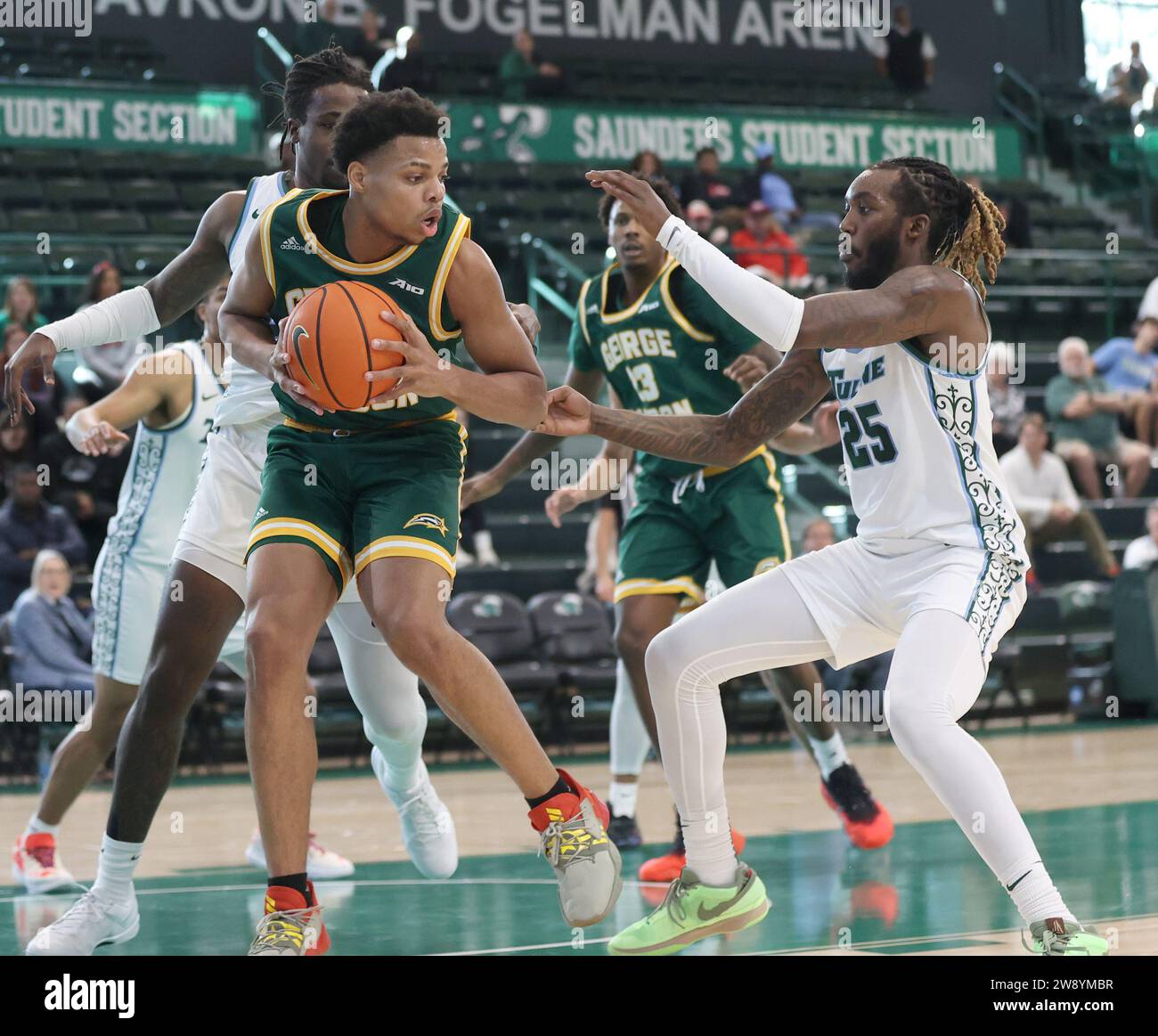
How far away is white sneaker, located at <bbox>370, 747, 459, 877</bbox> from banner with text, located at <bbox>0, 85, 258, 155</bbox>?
34.4 feet

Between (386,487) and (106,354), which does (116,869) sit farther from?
(106,354)

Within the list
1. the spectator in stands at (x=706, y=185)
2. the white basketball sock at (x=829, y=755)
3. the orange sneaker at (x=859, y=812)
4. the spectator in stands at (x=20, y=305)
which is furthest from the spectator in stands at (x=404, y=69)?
the orange sneaker at (x=859, y=812)

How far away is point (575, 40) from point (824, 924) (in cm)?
1551

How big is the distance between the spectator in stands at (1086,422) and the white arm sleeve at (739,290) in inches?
378

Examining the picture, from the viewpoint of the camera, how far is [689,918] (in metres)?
4.30

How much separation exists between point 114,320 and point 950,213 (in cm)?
234

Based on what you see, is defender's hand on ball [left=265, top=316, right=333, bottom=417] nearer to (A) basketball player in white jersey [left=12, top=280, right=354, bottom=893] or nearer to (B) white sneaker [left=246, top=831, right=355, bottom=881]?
(A) basketball player in white jersey [left=12, top=280, right=354, bottom=893]

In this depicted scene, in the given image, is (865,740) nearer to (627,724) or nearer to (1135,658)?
(1135,658)

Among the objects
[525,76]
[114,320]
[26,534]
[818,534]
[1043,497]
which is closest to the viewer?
[114,320]

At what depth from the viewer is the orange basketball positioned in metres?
3.67

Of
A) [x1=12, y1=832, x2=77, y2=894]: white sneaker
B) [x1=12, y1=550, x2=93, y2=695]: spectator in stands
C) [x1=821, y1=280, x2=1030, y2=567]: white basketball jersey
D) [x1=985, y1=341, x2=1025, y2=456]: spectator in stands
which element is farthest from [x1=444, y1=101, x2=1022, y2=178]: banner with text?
[x1=821, y1=280, x2=1030, y2=567]: white basketball jersey

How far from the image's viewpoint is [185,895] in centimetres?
559
